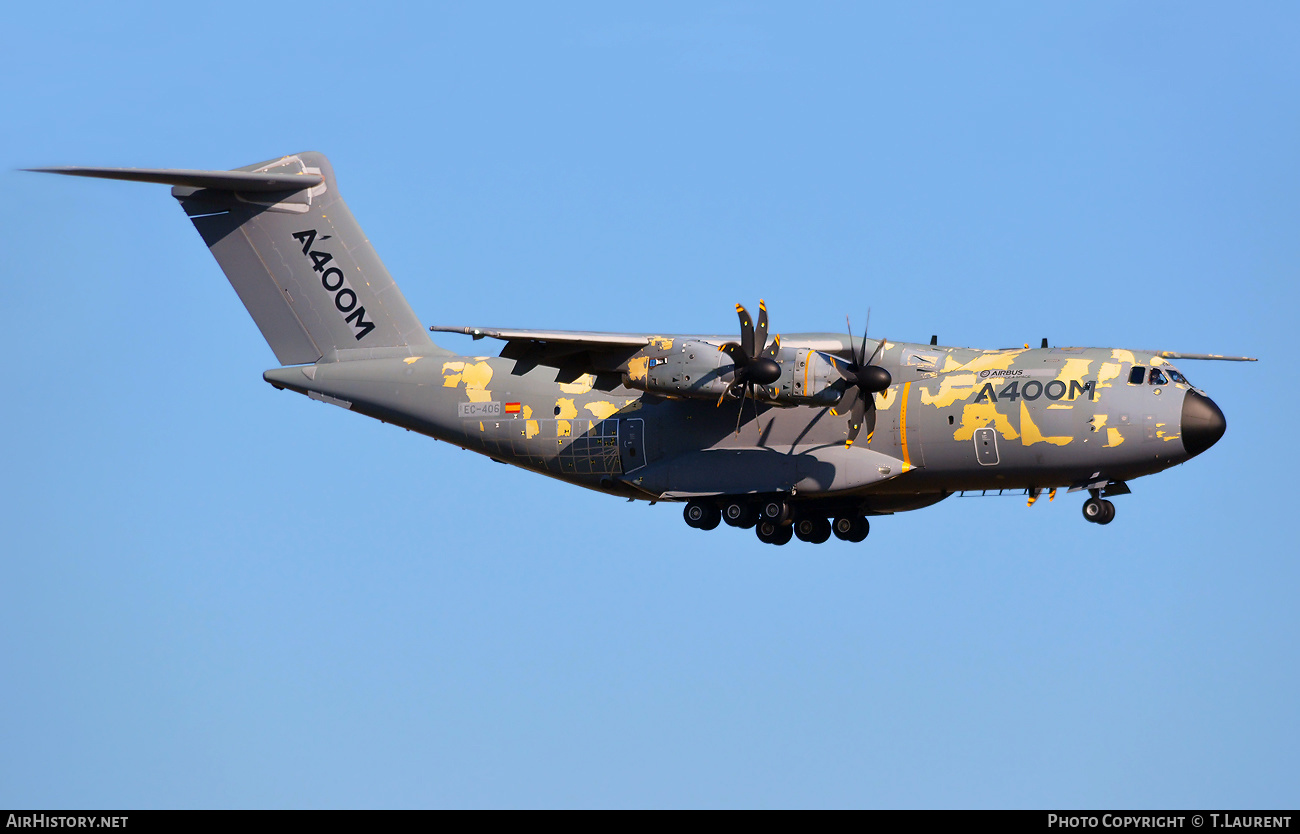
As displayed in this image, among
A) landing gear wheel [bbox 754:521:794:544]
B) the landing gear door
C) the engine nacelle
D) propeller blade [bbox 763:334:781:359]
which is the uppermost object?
propeller blade [bbox 763:334:781:359]

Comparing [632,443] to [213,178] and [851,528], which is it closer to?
[851,528]

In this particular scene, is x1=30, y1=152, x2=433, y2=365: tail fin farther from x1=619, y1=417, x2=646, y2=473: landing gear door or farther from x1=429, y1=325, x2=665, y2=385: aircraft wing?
x1=619, y1=417, x2=646, y2=473: landing gear door

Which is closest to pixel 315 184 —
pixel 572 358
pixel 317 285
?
pixel 317 285

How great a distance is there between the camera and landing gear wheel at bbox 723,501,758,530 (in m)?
23.0

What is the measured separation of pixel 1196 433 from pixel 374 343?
12196mm

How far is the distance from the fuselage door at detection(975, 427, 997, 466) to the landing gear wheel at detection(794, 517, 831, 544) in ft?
9.75

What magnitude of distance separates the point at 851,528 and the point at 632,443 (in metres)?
3.46

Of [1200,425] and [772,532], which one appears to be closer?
[1200,425]

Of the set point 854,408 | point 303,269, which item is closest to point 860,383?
point 854,408

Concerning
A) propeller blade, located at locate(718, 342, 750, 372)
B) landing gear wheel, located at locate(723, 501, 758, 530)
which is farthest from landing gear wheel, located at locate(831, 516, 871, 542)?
propeller blade, located at locate(718, 342, 750, 372)

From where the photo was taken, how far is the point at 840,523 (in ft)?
78.6

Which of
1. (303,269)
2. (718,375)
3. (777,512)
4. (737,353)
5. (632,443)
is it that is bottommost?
(777,512)

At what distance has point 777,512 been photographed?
2280 centimetres

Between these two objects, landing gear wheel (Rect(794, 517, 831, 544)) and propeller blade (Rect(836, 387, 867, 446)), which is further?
landing gear wheel (Rect(794, 517, 831, 544))
